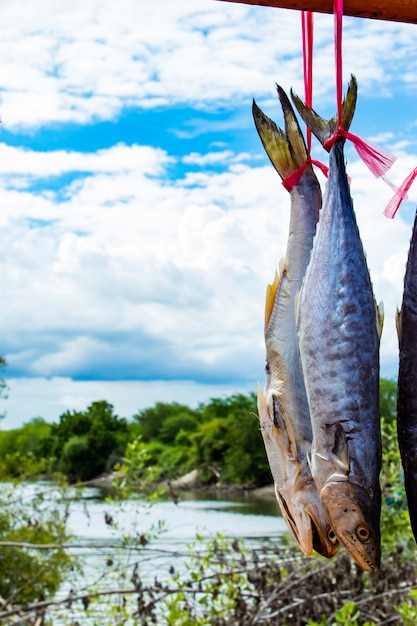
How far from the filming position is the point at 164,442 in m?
39.0

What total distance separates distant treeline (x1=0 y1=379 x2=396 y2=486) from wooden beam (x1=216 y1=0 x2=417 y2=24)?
20117 mm

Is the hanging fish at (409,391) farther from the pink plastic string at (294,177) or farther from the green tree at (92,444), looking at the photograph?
the green tree at (92,444)

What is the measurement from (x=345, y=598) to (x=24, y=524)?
18.7 feet

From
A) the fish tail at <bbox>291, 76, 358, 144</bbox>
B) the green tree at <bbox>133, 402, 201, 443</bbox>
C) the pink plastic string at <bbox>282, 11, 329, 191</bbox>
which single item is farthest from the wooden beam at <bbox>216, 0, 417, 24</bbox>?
the green tree at <bbox>133, 402, 201, 443</bbox>

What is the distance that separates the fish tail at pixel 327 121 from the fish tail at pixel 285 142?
3cm

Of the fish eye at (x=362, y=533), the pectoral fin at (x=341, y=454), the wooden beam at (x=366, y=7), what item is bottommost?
the fish eye at (x=362, y=533)

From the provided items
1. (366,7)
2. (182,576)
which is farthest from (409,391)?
(182,576)

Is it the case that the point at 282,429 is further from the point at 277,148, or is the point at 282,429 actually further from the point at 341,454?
the point at 277,148

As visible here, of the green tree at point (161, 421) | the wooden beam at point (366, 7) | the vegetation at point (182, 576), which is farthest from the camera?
the green tree at point (161, 421)

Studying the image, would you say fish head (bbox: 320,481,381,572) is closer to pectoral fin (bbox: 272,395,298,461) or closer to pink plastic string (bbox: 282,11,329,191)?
pectoral fin (bbox: 272,395,298,461)

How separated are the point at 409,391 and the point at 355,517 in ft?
0.82

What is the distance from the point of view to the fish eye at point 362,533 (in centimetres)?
134

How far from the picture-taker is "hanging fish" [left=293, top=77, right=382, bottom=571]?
1.35 meters

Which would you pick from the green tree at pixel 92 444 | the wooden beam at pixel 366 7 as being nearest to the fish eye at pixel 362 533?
the wooden beam at pixel 366 7
